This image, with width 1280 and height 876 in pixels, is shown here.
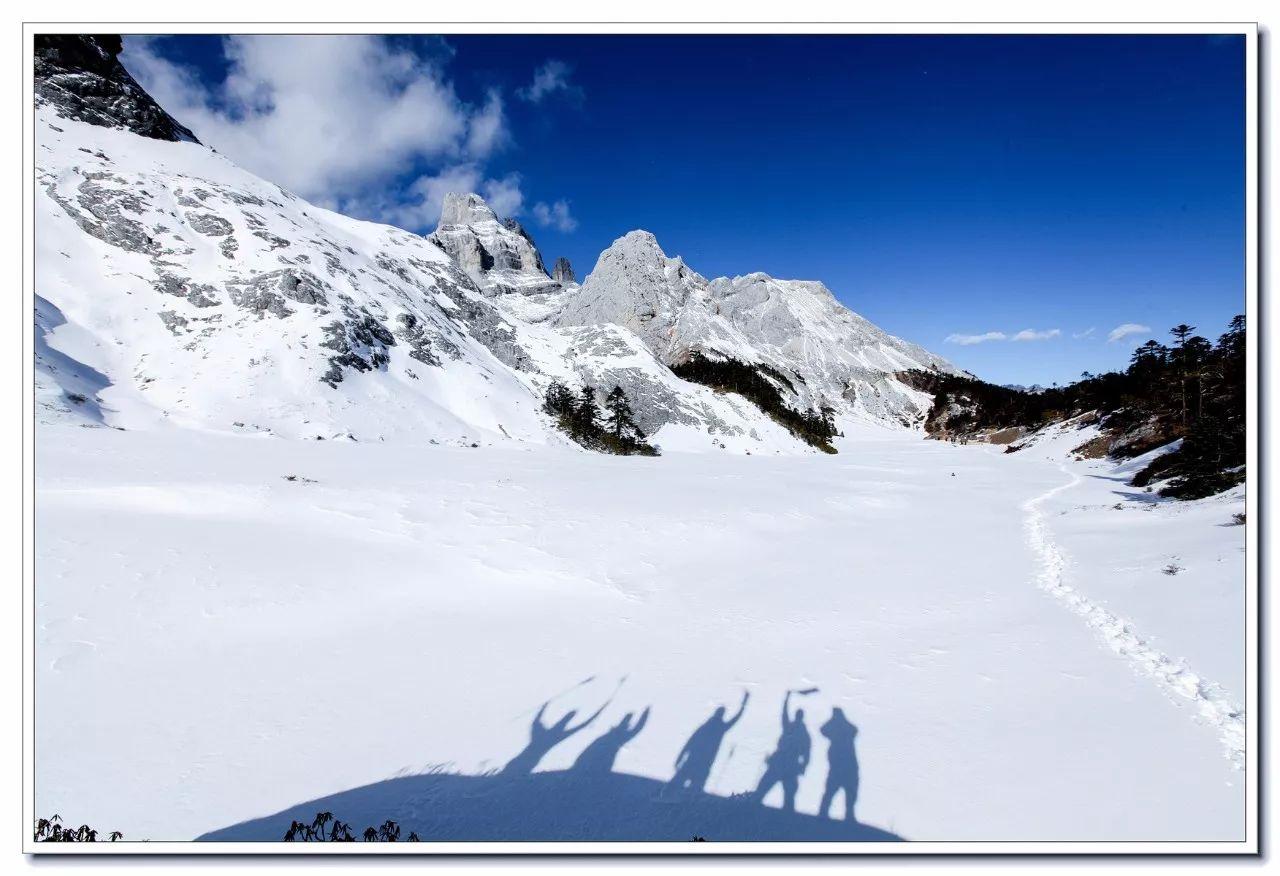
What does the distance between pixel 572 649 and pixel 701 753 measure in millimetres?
3194

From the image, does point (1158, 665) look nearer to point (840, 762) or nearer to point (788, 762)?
point (840, 762)

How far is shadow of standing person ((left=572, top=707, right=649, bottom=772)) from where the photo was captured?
5.92 m

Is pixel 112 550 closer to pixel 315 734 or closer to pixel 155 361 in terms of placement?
pixel 315 734

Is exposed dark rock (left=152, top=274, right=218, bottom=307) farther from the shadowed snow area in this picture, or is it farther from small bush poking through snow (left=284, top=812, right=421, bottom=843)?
small bush poking through snow (left=284, top=812, right=421, bottom=843)

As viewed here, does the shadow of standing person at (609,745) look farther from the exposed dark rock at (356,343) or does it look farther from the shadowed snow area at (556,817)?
the exposed dark rock at (356,343)

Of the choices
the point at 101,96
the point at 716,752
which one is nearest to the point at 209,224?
the point at 101,96

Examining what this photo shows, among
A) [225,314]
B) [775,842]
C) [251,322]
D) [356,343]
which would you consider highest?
[225,314]

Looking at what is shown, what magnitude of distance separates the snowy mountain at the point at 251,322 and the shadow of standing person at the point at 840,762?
110ft

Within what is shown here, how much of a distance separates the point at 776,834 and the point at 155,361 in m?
52.8

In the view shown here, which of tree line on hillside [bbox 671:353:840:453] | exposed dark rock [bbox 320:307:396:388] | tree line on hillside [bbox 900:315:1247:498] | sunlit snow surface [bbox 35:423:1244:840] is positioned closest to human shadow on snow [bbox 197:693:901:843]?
sunlit snow surface [bbox 35:423:1244:840]

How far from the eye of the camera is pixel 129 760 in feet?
18.0

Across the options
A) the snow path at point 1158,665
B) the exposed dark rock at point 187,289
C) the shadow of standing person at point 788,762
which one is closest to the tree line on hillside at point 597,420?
the exposed dark rock at point 187,289

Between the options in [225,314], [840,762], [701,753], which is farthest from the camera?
[225,314]

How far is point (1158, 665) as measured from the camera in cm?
759
